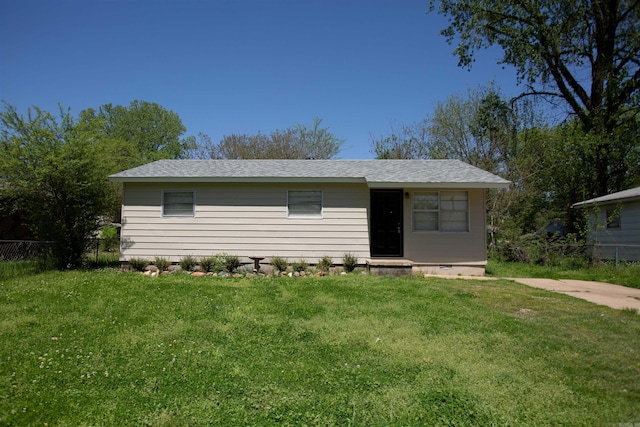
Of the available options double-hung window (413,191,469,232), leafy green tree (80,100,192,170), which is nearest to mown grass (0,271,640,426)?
double-hung window (413,191,469,232)

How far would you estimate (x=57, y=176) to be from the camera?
34.2ft

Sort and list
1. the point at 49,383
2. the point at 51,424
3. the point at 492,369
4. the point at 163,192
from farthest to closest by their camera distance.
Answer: the point at 163,192
the point at 492,369
the point at 49,383
the point at 51,424

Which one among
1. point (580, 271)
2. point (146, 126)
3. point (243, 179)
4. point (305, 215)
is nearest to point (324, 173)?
point (305, 215)

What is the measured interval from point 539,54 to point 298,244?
44.0 feet

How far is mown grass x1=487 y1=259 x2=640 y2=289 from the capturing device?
10.6 meters

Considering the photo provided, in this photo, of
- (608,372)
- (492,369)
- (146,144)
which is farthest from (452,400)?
(146,144)

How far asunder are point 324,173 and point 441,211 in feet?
11.4

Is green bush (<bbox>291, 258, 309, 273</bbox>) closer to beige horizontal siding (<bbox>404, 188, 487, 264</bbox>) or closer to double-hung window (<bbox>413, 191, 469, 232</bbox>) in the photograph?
beige horizontal siding (<bbox>404, 188, 487, 264</bbox>)

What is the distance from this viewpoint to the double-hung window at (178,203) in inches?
447

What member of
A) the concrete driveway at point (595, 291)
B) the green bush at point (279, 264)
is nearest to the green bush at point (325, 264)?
the green bush at point (279, 264)

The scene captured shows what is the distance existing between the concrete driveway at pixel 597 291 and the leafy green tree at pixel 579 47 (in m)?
8.74

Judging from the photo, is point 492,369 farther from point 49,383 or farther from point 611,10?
point 611,10

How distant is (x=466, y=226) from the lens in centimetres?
1114

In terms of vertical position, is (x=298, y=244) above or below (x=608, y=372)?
above
